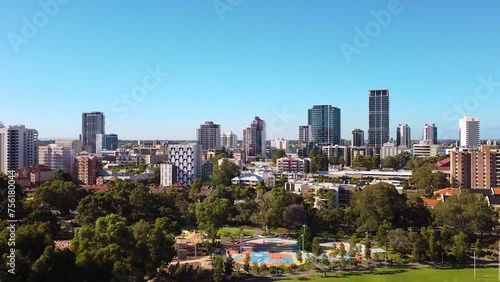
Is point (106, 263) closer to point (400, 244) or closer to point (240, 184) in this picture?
point (400, 244)

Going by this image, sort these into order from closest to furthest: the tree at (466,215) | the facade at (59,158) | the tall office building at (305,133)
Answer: the tree at (466,215) < the facade at (59,158) < the tall office building at (305,133)

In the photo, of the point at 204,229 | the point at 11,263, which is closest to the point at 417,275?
the point at 204,229

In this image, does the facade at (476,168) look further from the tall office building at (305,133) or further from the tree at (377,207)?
the tall office building at (305,133)

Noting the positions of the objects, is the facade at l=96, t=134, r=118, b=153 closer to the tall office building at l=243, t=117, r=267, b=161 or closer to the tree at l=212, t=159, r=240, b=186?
the tall office building at l=243, t=117, r=267, b=161

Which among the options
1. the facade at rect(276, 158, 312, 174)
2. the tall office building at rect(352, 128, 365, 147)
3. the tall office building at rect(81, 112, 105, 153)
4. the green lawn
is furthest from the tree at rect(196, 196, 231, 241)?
the tall office building at rect(81, 112, 105, 153)

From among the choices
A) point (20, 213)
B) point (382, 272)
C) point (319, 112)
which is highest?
point (319, 112)

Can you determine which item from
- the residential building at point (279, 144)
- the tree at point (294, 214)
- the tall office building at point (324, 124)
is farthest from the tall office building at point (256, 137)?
the tree at point (294, 214)

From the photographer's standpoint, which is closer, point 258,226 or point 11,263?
point 11,263
